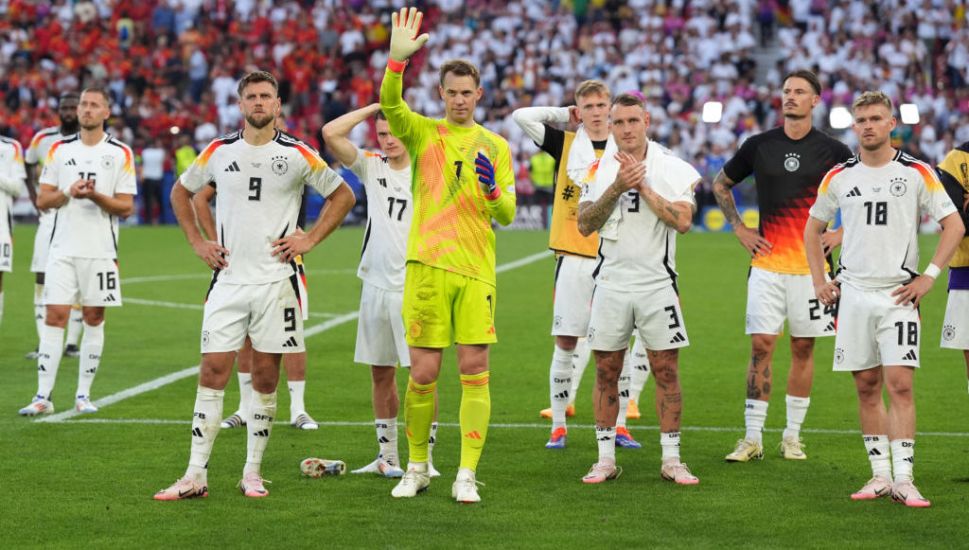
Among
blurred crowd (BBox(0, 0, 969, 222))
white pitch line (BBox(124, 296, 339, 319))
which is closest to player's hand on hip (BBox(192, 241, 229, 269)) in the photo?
white pitch line (BBox(124, 296, 339, 319))

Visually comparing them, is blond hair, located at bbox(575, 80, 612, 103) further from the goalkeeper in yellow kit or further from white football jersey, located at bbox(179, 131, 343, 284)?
white football jersey, located at bbox(179, 131, 343, 284)

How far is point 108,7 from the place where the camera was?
43.2m

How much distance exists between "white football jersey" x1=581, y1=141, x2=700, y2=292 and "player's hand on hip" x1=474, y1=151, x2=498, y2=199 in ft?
3.37

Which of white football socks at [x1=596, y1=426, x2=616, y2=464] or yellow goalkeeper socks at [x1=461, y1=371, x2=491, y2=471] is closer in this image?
yellow goalkeeper socks at [x1=461, y1=371, x2=491, y2=471]

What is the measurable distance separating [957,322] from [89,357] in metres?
6.76

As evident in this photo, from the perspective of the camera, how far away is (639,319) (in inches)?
354

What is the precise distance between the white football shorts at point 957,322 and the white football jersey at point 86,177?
21.3 feet

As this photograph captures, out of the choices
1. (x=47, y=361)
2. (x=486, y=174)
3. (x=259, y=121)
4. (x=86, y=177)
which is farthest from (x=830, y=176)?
(x=47, y=361)

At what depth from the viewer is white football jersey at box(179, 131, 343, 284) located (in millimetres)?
8383

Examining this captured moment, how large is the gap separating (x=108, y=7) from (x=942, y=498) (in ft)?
128

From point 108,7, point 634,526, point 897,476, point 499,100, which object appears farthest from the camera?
point 108,7

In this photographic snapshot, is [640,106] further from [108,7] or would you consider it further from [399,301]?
[108,7]

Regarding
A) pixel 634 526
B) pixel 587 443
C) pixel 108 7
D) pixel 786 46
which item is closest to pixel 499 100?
pixel 786 46

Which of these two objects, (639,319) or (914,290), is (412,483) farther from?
(914,290)
